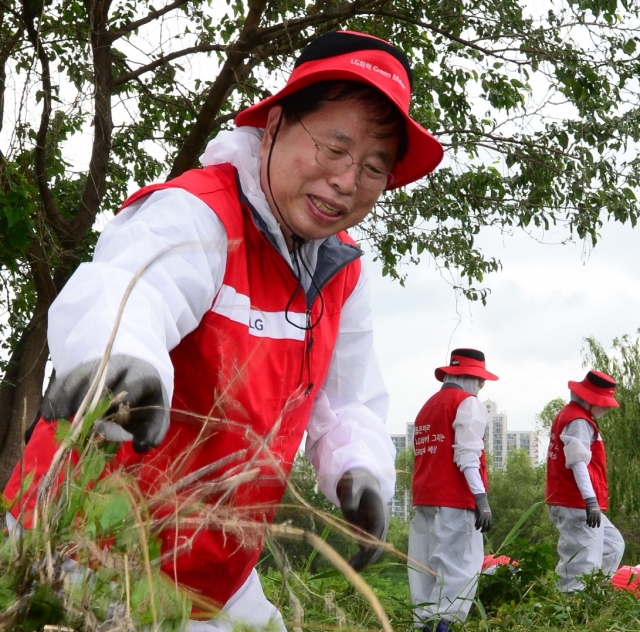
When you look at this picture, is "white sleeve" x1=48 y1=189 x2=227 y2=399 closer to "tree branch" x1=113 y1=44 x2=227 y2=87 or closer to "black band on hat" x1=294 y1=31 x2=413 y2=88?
"black band on hat" x1=294 y1=31 x2=413 y2=88

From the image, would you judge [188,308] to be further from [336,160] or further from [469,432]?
[469,432]

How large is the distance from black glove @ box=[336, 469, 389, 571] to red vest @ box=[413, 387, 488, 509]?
5.23 m

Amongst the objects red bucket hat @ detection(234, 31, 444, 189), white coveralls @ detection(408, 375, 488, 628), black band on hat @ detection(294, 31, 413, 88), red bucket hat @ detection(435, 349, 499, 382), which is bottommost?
white coveralls @ detection(408, 375, 488, 628)

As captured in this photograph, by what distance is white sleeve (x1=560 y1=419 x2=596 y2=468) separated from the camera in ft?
26.5

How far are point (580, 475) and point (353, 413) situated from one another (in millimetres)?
6472

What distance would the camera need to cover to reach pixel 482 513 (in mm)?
6699

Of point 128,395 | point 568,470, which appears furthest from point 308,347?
point 568,470

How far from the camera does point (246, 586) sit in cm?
202

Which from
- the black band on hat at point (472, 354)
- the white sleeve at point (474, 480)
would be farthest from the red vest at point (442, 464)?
the black band on hat at point (472, 354)

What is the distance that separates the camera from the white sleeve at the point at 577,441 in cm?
809

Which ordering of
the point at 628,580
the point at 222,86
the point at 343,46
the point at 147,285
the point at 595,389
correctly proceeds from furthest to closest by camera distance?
the point at 595,389, the point at 222,86, the point at 628,580, the point at 343,46, the point at 147,285

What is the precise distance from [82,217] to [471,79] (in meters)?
3.80

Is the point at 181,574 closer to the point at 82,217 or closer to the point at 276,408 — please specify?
the point at 276,408

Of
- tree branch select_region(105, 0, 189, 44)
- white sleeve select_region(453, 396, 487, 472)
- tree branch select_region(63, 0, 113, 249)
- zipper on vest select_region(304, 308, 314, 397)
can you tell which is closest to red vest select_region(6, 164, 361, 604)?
zipper on vest select_region(304, 308, 314, 397)
